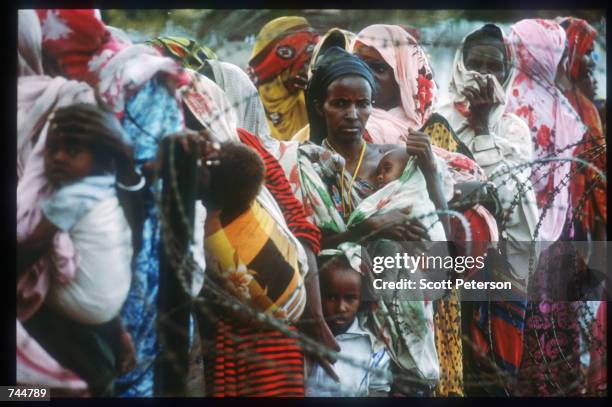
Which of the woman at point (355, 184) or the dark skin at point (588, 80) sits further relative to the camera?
the dark skin at point (588, 80)

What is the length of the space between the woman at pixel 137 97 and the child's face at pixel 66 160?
280 mm

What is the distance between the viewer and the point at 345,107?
5539mm

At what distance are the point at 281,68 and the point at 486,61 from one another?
51.0 inches

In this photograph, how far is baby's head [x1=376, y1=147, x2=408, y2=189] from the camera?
5.55 m

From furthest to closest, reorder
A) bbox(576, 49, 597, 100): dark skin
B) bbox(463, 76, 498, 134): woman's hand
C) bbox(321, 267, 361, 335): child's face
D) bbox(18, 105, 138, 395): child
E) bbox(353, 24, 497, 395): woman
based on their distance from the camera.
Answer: bbox(576, 49, 597, 100): dark skin < bbox(463, 76, 498, 134): woman's hand < bbox(353, 24, 497, 395): woman < bbox(321, 267, 361, 335): child's face < bbox(18, 105, 138, 395): child

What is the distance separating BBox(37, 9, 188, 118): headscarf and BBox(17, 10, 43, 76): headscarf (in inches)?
1.8

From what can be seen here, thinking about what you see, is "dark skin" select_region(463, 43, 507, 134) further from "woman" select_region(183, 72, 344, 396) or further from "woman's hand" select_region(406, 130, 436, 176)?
"woman" select_region(183, 72, 344, 396)

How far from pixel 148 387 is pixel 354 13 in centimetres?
261

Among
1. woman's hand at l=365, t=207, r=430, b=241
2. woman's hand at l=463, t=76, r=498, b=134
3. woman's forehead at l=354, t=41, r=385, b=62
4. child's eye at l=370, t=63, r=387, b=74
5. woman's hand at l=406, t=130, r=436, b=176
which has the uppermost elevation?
woman's forehead at l=354, t=41, r=385, b=62

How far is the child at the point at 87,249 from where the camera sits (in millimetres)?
5367

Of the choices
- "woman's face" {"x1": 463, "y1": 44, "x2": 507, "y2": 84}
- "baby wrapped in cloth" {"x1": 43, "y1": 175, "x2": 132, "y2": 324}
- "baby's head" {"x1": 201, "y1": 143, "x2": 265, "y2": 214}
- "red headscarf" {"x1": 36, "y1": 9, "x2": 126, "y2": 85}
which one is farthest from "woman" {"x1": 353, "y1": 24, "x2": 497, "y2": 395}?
"baby wrapped in cloth" {"x1": 43, "y1": 175, "x2": 132, "y2": 324}

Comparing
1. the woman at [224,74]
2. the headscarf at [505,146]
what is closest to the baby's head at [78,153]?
the woman at [224,74]

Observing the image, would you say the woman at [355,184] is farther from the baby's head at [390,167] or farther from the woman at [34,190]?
the woman at [34,190]

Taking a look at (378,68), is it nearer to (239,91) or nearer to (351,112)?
(351,112)
